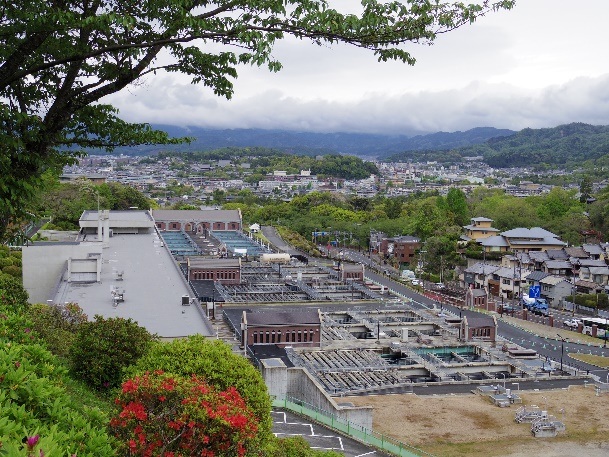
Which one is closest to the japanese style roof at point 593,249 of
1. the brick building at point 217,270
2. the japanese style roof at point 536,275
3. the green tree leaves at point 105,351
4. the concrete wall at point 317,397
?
the japanese style roof at point 536,275

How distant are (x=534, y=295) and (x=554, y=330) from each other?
26.8ft

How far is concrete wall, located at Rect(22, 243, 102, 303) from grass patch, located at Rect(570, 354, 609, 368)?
25256 millimetres

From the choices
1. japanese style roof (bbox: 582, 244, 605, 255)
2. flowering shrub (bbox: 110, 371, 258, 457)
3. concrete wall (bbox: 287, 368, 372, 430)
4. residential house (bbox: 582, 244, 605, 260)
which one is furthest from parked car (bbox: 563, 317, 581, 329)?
flowering shrub (bbox: 110, 371, 258, 457)

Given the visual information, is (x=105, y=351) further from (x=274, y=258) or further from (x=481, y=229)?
(x=481, y=229)

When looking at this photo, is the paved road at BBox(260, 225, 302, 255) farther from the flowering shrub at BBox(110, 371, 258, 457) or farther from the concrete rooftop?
the flowering shrub at BBox(110, 371, 258, 457)

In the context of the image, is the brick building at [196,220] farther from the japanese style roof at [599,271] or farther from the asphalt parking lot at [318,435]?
the asphalt parking lot at [318,435]

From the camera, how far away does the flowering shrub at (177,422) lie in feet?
22.5

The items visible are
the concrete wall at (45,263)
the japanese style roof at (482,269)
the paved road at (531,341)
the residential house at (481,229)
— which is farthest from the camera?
the residential house at (481,229)

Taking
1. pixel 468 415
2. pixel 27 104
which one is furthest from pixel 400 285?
pixel 27 104

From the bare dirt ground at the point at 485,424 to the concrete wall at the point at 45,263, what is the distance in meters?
13.2

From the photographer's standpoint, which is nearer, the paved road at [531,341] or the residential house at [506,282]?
the paved road at [531,341]

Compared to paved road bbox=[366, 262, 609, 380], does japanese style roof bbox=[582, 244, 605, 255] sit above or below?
above

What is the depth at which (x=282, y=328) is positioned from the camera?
31.7 m

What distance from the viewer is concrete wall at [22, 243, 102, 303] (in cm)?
2767
